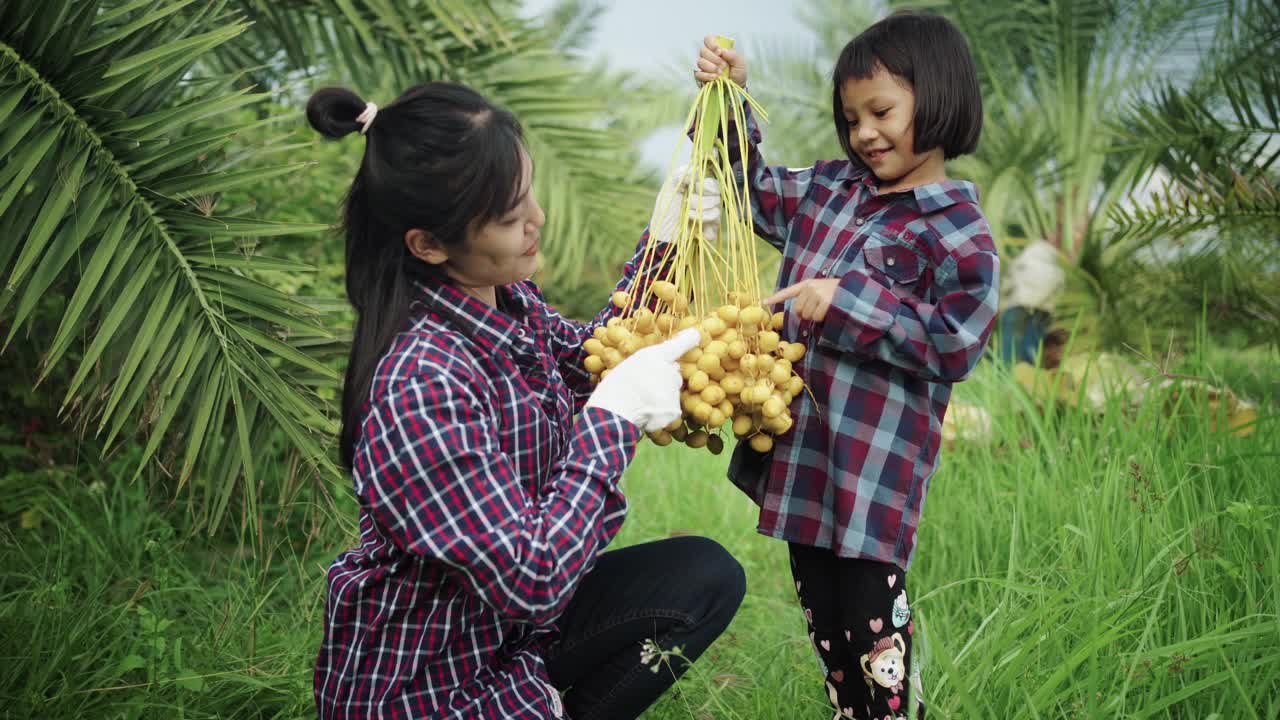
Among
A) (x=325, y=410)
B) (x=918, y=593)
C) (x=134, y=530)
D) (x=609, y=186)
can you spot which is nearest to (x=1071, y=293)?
(x=609, y=186)

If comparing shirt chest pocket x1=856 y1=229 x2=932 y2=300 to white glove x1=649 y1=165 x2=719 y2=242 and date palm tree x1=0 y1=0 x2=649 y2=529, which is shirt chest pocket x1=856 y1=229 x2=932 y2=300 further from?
date palm tree x1=0 y1=0 x2=649 y2=529

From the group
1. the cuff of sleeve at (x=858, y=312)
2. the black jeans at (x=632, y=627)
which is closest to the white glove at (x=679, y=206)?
the cuff of sleeve at (x=858, y=312)

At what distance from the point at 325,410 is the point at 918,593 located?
1714 millimetres

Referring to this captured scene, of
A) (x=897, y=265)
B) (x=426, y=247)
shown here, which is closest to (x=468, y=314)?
(x=426, y=247)

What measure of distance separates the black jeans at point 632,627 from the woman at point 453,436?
6.0 inches

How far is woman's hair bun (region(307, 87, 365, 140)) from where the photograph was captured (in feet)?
5.19

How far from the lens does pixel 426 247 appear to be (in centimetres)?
161

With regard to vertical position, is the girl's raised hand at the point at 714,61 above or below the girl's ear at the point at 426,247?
above

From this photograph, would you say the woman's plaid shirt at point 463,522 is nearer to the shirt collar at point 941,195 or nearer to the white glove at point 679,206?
the white glove at point 679,206

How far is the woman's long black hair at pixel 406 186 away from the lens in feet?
5.06

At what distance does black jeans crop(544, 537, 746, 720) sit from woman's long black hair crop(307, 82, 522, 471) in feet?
1.92

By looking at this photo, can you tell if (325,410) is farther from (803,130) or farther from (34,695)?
(803,130)

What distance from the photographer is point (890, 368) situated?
179 centimetres

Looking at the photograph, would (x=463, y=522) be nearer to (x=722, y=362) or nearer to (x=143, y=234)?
(x=722, y=362)
